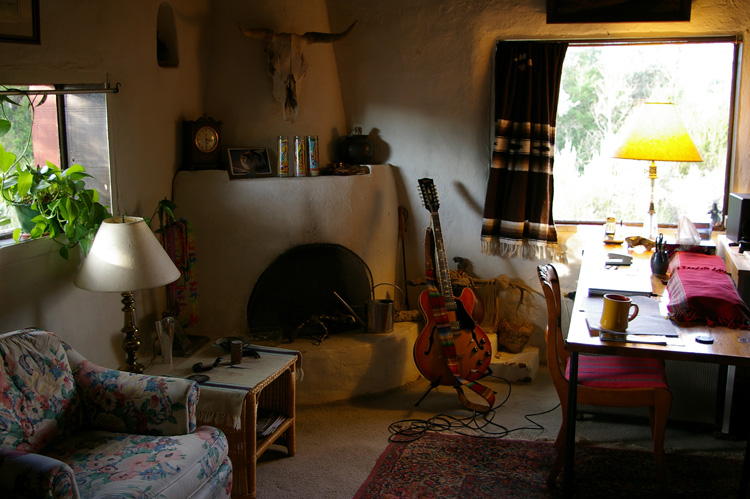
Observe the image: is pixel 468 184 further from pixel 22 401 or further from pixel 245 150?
pixel 22 401

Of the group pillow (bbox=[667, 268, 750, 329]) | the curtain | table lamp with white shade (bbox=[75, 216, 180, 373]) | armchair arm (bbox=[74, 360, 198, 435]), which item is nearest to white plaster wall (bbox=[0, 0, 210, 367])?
table lamp with white shade (bbox=[75, 216, 180, 373])

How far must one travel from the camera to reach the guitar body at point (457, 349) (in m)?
3.63

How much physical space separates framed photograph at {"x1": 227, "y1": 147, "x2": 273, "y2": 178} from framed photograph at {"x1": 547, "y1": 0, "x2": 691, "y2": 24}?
1.86 m

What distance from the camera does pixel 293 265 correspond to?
391 centimetres

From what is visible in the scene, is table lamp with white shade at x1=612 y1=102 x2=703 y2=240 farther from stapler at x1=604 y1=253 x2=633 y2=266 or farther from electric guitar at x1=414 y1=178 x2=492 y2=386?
electric guitar at x1=414 y1=178 x2=492 y2=386

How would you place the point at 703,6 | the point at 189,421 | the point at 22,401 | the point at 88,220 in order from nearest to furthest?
the point at 22,401, the point at 189,421, the point at 88,220, the point at 703,6

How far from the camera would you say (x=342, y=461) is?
123 inches

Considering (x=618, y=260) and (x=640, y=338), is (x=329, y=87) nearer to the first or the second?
(x=618, y=260)

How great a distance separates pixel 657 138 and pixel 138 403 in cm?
285

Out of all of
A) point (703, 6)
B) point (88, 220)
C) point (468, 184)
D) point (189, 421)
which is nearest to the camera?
point (189, 421)

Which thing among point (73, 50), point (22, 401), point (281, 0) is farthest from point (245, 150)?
point (22, 401)

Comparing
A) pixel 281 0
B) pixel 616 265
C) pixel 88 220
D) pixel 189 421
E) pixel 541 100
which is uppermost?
pixel 281 0

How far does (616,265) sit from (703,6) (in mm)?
1668

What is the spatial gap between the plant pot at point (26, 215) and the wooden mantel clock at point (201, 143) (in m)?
1.25
